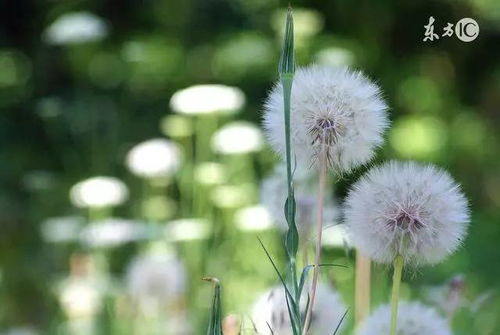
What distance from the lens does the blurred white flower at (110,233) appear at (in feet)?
6.68

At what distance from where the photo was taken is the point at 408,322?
772 millimetres

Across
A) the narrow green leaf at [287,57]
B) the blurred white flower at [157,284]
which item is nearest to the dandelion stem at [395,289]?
the narrow green leaf at [287,57]

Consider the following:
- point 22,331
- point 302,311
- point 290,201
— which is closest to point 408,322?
point 302,311

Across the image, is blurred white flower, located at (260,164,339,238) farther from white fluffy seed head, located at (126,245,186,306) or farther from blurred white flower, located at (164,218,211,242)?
blurred white flower, located at (164,218,211,242)

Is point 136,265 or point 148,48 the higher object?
point 148,48

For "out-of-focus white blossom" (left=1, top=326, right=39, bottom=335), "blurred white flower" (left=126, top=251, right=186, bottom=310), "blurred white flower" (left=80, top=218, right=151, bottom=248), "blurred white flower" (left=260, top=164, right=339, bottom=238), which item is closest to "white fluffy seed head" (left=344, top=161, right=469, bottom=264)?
"blurred white flower" (left=260, top=164, right=339, bottom=238)

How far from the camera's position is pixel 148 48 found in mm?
2865

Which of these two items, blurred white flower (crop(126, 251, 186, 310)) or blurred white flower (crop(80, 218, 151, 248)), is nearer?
blurred white flower (crop(126, 251, 186, 310))

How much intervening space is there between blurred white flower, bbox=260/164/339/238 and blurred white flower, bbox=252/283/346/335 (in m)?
0.06

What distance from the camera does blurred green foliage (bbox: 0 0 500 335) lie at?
2.64 meters

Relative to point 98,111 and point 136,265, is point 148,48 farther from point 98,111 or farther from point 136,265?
point 136,265

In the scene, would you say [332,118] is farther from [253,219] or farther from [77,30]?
[77,30]

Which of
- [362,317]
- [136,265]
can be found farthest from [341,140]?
[136,265]

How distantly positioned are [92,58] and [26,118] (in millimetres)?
267
